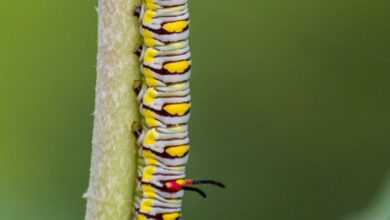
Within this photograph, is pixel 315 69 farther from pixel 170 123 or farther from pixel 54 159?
pixel 170 123

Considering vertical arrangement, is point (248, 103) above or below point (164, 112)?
below

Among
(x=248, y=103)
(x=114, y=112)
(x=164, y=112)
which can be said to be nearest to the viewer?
(x=114, y=112)

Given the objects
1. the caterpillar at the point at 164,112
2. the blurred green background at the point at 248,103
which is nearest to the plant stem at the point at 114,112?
the caterpillar at the point at 164,112

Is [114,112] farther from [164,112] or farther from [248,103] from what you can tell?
[248,103]

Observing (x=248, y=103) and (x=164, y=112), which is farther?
(x=248, y=103)

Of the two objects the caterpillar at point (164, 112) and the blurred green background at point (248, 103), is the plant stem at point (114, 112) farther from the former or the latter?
the blurred green background at point (248, 103)

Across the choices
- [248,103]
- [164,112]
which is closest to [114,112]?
[164,112]

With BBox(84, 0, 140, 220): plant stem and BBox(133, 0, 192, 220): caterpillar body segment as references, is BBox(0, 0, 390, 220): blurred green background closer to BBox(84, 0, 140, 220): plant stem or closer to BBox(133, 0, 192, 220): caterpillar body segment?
BBox(133, 0, 192, 220): caterpillar body segment

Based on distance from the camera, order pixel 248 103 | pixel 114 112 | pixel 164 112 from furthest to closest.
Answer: pixel 248 103
pixel 164 112
pixel 114 112
